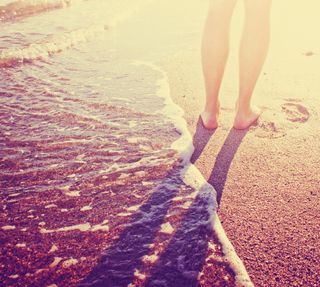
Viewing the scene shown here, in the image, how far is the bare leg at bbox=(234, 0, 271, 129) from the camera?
210 cm

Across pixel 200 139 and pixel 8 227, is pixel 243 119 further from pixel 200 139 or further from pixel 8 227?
pixel 8 227

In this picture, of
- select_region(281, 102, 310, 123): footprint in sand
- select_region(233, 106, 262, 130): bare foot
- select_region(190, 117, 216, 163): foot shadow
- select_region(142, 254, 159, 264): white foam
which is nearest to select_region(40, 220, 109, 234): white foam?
select_region(142, 254, 159, 264): white foam

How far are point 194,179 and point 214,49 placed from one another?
3.02ft

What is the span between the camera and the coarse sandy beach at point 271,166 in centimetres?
143

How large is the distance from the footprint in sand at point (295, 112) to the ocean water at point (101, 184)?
0.81 metres

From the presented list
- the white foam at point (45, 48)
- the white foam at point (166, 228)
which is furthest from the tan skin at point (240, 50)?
the white foam at point (45, 48)

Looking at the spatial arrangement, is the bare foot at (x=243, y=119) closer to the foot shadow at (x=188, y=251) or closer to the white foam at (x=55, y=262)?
the foot shadow at (x=188, y=251)

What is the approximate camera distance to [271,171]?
1956mm

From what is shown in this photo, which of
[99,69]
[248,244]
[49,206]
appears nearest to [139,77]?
[99,69]

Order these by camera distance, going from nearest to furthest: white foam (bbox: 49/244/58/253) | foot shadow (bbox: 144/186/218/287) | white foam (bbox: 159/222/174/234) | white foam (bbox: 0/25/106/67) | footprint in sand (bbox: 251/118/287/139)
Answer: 1. foot shadow (bbox: 144/186/218/287)
2. white foam (bbox: 49/244/58/253)
3. white foam (bbox: 159/222/174/234)
4. footprint in sand (bbox: 251/118/287/139)
5. white foam (bbox: 0/25/106/67)

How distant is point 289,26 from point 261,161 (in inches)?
129

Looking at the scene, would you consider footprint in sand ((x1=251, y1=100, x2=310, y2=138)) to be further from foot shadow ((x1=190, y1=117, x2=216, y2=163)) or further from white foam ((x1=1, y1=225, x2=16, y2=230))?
white foam ((x1=1, y1=225, x2=16, y2=230))

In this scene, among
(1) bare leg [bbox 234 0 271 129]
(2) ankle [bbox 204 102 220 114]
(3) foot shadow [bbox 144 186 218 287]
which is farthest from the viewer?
(2) ankle [bbox 204 102 220 114]

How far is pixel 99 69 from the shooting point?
361cm
